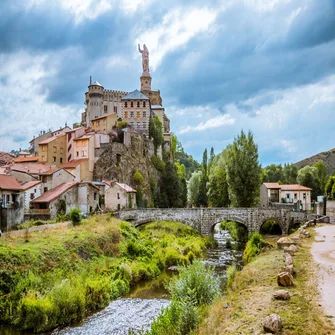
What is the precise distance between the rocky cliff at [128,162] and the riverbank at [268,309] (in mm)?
44916

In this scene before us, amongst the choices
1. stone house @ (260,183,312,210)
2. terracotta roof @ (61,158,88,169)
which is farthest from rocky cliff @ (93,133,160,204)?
stone house @ (260,183,312,210)

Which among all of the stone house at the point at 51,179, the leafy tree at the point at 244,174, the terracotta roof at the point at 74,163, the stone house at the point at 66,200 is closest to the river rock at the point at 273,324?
the stone house at the point at 66,200

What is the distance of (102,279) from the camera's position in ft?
75.3

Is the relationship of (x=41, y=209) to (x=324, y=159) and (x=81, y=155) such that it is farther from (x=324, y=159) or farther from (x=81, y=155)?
(x=324, y=159)

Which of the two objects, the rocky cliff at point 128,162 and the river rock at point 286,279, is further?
the rocky cliff at point 128,162

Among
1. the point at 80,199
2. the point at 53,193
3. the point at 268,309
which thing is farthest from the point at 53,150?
the point at 268,309

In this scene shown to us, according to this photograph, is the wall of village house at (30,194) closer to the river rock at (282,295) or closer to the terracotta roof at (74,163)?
the terracotta roof at (74,163)

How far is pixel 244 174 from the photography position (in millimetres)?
48156

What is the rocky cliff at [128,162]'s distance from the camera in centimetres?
5759

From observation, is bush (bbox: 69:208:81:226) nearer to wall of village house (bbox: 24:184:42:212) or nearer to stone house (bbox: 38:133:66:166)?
wall of village house (bbox: 24:184:42:212)

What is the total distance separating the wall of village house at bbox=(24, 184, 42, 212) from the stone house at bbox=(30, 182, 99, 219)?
0.56 meters

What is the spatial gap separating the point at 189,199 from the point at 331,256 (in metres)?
64.7

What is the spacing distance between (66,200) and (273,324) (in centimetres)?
3399

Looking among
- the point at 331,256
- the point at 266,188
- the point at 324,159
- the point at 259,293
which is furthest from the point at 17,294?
the point at 324,159
